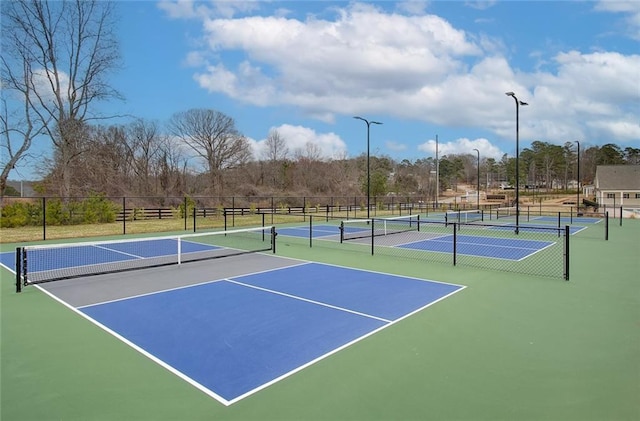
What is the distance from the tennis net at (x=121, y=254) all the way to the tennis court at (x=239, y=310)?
252 millimetres

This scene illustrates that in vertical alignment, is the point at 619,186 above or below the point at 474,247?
above

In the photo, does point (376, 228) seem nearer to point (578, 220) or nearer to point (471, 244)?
point (471, 244)

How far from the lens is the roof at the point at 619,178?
51.0 meters

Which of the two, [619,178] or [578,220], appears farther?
[619,178]

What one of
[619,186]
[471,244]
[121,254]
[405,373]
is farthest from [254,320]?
[619,186]

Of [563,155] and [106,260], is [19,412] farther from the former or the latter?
[563,155]

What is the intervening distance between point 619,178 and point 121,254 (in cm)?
5944

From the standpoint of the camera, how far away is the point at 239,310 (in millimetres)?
6660

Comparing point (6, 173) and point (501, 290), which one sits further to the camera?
point (6, 173)

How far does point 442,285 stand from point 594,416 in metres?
5.11

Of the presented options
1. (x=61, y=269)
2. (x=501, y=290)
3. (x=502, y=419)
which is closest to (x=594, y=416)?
(x=502, y=419)

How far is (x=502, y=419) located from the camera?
3398mm

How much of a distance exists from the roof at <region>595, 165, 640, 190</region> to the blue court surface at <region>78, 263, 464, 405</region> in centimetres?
5497

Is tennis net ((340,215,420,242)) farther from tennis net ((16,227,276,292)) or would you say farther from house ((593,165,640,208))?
house ((593,165,640,208))
